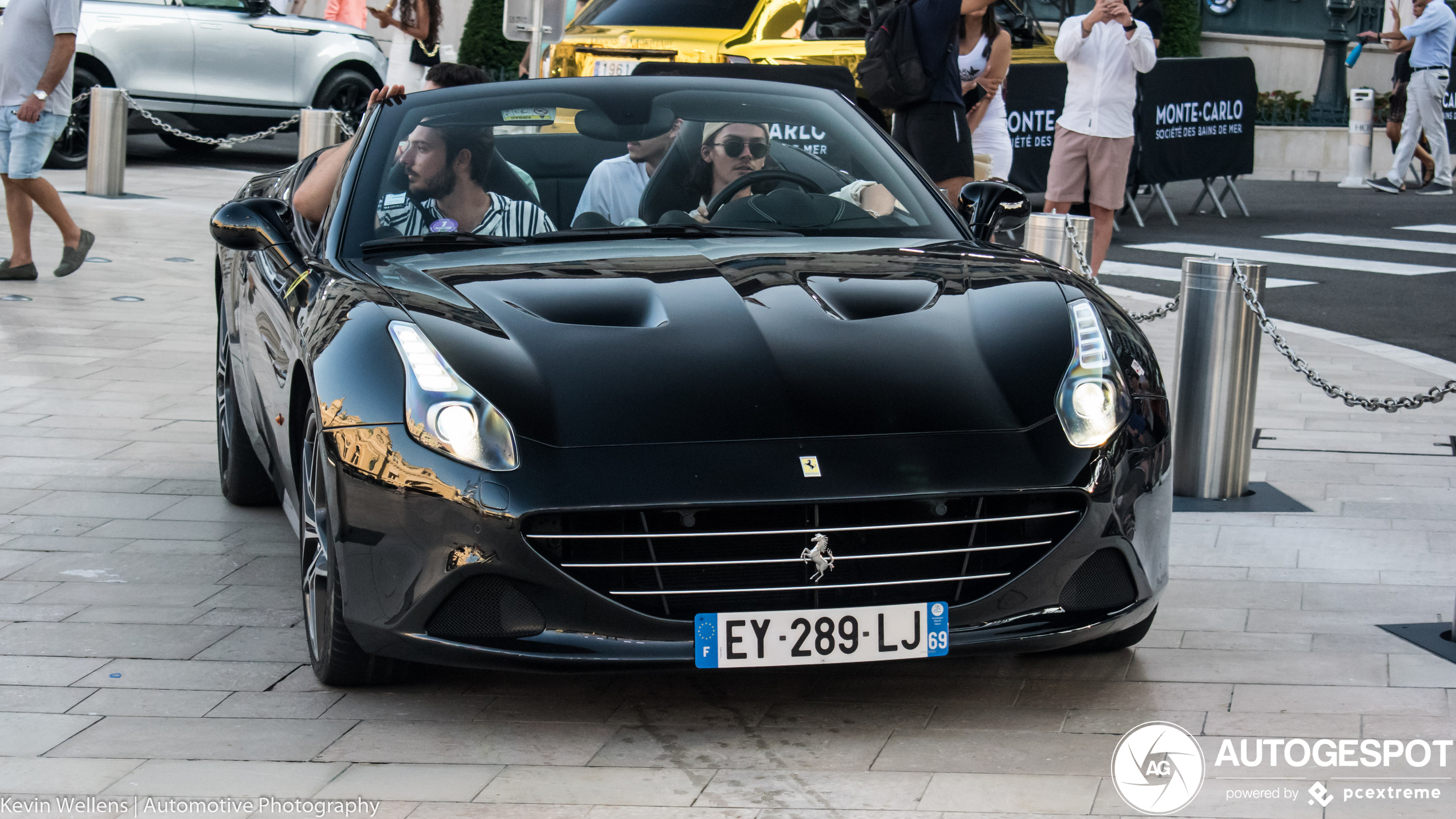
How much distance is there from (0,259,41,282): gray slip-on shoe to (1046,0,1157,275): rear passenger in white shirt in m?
6.04

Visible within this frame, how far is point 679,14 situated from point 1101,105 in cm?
323

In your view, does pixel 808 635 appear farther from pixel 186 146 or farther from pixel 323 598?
pixel 186 146

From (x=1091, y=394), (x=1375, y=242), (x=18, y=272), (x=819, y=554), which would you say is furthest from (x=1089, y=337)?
(x=1375, y=242)

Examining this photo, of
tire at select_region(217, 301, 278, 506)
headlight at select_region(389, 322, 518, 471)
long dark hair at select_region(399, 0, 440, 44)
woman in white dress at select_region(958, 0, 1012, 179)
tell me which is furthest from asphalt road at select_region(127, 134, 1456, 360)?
headlight at select_region(389, 322, 518, 471)

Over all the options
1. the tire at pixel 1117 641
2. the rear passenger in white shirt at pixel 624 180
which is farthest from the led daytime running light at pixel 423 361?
the tire at pixel 1117 641

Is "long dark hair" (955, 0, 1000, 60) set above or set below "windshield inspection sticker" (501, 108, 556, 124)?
above

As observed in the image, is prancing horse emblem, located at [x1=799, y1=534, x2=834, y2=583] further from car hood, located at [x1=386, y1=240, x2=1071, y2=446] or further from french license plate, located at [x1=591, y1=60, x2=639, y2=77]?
french license plate, located at [x1=591, y1=60, x2=639, y2=77]

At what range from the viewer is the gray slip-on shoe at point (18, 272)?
33.7 feet

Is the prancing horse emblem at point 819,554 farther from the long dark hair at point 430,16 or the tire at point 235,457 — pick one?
the long dark hair at point 430,16

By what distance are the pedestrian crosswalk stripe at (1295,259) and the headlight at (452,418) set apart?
9218 millimetres

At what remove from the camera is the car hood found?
3.46m

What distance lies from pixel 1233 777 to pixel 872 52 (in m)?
5.89

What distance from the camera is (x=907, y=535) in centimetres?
341

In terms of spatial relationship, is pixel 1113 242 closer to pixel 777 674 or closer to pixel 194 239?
pixel 194 239
